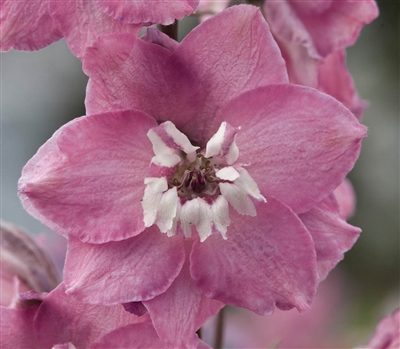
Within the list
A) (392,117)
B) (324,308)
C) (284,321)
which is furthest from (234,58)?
(392,117)

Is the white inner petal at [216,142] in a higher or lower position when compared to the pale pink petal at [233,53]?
lower

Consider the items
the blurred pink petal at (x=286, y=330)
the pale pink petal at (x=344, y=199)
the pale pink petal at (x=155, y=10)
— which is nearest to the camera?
the pale pink petal at (x=155, y=10)

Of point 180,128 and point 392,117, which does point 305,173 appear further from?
point 392,117

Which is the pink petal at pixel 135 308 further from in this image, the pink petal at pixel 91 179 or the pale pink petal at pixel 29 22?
the pale pink petal at pixel 29 22

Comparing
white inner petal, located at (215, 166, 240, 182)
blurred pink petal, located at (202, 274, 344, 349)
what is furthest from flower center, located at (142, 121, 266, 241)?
blurred pink petal, located at (202, 274, 344, 349)

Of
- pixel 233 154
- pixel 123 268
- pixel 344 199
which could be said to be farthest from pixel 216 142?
pixel 344 199

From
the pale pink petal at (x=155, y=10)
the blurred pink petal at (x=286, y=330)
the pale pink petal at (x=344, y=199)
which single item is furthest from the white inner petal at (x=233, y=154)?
the blurred pink petal at (x=286, y=330)

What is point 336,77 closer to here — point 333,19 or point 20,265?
point 333,19
